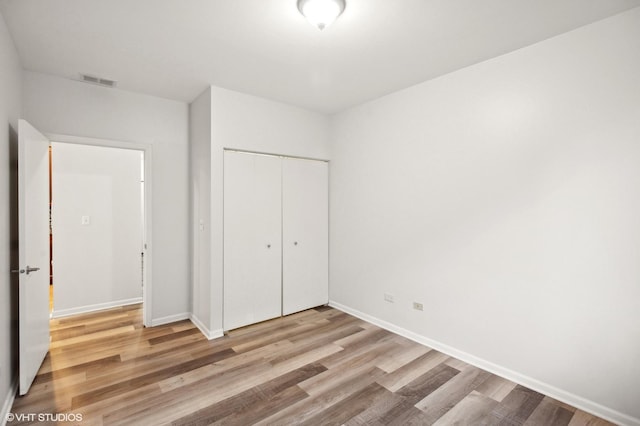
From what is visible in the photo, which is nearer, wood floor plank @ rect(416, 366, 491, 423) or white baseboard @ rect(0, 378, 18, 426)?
white baseboard @ rect(0, 378, 18, 426)

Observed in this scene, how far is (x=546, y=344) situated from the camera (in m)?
2.32

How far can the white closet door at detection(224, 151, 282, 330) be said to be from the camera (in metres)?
3.39

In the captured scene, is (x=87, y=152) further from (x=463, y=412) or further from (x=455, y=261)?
(x=463, y=412)

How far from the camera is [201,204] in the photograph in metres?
3.50

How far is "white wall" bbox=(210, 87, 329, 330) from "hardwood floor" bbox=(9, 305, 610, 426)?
24.4 inches

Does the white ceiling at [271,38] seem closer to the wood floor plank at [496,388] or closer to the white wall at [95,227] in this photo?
the white wall at [95,227]

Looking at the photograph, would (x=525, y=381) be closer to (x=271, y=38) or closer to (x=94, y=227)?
(x=271, y=38)

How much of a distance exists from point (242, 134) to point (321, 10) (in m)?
1.82

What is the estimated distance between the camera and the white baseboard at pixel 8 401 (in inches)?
76.2

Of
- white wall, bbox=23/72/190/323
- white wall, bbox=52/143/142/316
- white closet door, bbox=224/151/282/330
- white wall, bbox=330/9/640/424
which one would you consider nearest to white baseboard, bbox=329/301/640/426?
white wall, bbox=330/9/640/424

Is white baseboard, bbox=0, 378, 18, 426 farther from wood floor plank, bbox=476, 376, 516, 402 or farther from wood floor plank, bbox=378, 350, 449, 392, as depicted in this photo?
wood floor plank, bbox=476, 376, 516, 402

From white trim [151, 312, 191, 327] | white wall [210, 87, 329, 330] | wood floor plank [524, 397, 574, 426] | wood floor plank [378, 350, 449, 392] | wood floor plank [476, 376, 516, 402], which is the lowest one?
wood floor plank [524, 397, 574, 426]

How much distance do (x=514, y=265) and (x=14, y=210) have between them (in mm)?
4020

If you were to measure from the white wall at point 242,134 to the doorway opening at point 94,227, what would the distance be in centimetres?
115
